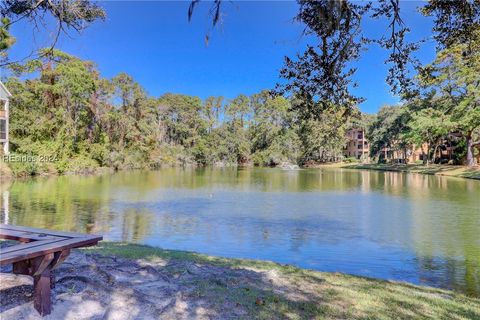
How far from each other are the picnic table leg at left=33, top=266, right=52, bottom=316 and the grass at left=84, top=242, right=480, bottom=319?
1429mm

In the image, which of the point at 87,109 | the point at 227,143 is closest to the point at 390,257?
the point at 87,109

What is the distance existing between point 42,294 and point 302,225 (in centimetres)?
1017

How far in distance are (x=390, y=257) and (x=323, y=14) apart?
6.88 m

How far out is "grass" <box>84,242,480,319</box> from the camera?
3.88 meters

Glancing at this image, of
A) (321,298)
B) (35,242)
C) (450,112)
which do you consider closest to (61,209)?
(35,242)

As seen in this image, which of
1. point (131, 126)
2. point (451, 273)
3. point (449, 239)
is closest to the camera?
point (451, 273)

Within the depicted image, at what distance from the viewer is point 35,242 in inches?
138

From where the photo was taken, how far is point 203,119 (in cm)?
7688

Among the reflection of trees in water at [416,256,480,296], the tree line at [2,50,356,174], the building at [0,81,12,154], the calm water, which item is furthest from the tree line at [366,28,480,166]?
the building at [0,81,12,154]

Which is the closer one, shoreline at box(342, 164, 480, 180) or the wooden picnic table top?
the wooden picnic table top

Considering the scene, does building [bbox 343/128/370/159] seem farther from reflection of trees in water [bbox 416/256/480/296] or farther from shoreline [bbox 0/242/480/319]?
shoreline [bbox 0/242/480/319]

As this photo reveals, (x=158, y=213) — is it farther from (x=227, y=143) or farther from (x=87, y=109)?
(x=227, y=143)

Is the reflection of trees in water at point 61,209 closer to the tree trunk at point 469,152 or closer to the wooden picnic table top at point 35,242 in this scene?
the wooden picnic table top at point 35,242

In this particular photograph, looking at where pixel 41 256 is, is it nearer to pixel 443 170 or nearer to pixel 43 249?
pixel 43 249
